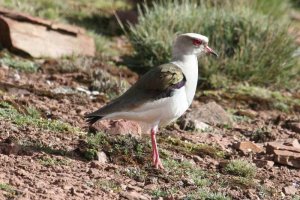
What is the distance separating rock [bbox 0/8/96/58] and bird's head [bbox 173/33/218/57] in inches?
188

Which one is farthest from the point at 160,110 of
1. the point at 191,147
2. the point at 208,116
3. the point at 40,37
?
the point at 40,37

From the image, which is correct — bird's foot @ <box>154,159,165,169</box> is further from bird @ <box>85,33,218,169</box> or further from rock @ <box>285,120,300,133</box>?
rock @ <box>285,120,300,133</box>

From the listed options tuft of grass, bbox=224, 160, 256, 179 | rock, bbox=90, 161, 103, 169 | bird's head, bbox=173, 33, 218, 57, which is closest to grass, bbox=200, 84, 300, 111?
bird's head, bbox=173, 33, 218, 57

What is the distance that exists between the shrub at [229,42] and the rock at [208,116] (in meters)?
1.83

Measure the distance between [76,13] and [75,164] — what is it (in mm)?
9846

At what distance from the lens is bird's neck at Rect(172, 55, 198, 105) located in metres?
8.01

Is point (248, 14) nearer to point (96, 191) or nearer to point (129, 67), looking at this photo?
point (129, 67)

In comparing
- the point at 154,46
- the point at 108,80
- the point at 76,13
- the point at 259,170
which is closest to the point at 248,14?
the point at 154,46

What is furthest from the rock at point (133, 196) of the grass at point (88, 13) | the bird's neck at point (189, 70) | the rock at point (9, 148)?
the grass at point (88, 13)

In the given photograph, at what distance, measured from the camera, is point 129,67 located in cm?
1321

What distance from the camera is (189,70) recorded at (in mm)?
8148

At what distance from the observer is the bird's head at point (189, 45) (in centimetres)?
841

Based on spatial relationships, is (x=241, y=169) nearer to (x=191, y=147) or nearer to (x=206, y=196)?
(x=191, y=147)

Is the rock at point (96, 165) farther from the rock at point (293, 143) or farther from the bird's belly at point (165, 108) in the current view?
the rock at point (293, 143)
